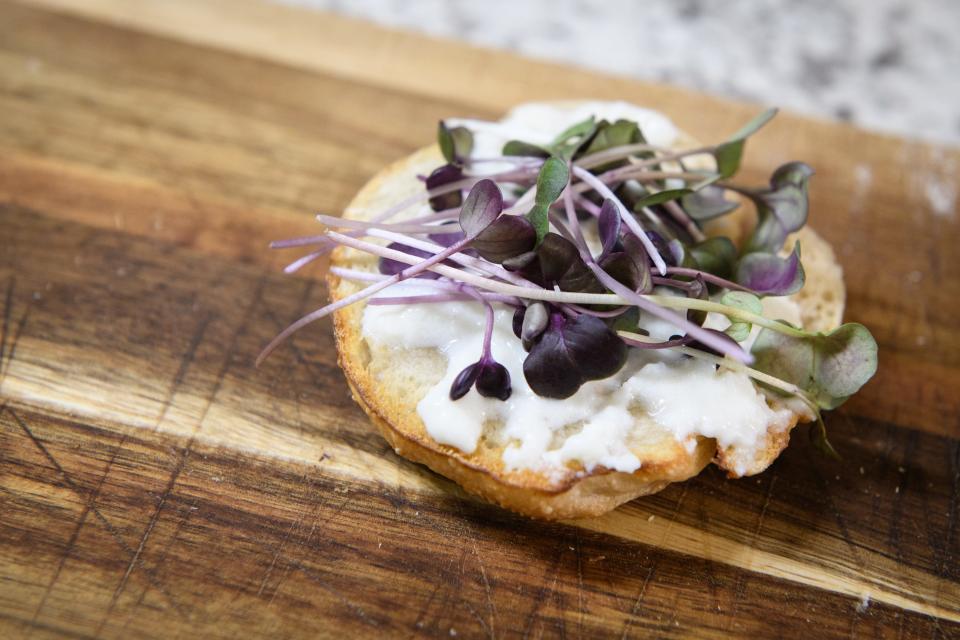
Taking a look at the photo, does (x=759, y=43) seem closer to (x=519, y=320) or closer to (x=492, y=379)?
(x=519, y=320)

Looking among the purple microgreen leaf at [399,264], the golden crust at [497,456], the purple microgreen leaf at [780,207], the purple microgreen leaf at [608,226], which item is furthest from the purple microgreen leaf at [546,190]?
the purple microgreen leaf at [780,207]

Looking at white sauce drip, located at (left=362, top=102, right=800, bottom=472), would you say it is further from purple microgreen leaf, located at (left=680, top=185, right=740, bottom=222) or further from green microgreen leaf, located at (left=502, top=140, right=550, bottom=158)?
green microgreen leaf, located at (left=502, top=140, right=550, bottom=158)

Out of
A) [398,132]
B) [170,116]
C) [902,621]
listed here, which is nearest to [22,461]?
[170,116]

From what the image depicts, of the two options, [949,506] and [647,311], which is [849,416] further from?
[647,311]

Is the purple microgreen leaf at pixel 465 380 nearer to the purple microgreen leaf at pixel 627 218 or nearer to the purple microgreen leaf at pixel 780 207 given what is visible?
the purple microgreen leaf at pixel 627 218

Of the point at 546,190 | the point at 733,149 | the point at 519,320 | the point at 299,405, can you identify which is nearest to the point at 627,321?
the point at 519,320
